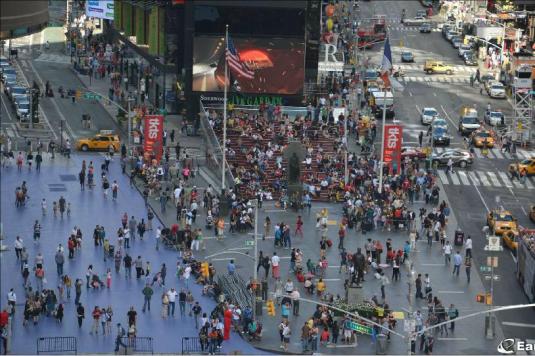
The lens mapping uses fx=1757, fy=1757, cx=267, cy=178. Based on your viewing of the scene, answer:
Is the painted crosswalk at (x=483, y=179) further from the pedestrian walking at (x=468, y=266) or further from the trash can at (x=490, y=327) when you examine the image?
the trash can at (x=490, y=327)

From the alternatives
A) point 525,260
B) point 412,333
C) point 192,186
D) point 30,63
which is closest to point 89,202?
point 192,186

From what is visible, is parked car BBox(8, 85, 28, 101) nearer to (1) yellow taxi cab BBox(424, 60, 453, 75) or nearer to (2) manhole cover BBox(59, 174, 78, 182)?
(2) manhole cover BBox(59, 174, 78, 182)

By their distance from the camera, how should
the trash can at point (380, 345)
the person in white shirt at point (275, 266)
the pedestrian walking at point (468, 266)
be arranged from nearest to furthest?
the trash can at point (380, 345), the person in white shirt at point (275, 266), the pedestrian walking at point (468, 266)

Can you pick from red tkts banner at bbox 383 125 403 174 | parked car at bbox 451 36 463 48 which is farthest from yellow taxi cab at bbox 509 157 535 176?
parked car at bbox 451 36 463 48

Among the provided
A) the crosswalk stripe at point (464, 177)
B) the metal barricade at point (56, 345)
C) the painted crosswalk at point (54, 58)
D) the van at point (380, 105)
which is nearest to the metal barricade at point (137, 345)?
the metal barricade at point (56, 345)

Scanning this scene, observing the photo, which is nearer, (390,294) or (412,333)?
(412,333)

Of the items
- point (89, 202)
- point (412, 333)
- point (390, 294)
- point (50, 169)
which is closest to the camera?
point (412, 333)

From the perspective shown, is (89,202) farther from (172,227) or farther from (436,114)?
(436,114)
